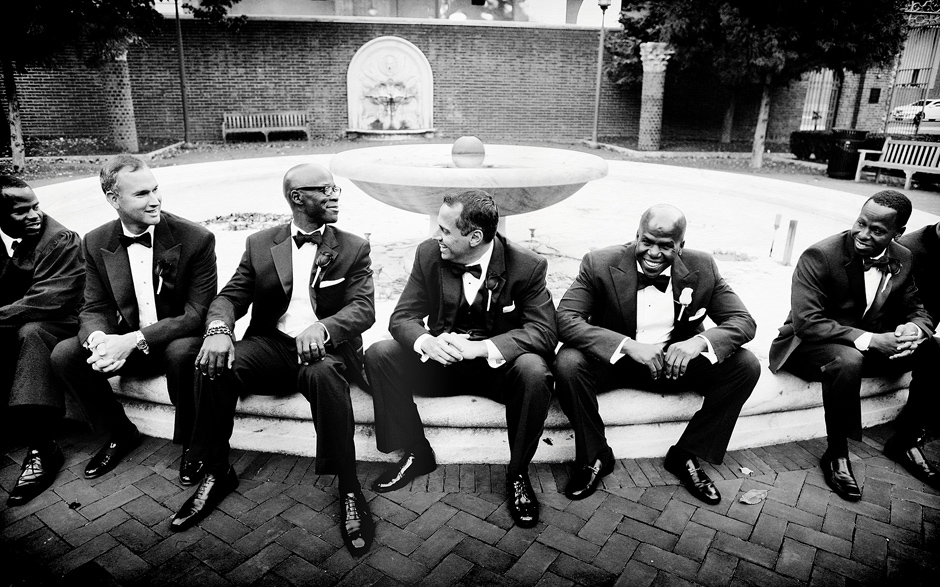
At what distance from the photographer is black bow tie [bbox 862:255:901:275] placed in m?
3.17

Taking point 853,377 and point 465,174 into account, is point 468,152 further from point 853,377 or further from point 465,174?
point 853,377

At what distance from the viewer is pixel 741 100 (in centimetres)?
2139

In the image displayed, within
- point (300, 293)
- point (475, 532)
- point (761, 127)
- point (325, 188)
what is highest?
point (761, 127)

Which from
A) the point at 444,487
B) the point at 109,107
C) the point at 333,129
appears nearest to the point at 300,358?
the point at 444,487

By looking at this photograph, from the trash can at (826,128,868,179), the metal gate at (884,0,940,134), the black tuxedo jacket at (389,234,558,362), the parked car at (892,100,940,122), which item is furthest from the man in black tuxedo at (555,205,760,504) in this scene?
the parked car at (892,100,940,122)

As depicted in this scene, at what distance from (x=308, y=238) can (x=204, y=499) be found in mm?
1305

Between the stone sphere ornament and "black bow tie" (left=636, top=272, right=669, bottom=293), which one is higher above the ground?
the stone sphere ornament

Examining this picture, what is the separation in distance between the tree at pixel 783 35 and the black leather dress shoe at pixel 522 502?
1257cm

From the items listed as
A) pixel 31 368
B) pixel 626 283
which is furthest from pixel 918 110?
pixel 31 368

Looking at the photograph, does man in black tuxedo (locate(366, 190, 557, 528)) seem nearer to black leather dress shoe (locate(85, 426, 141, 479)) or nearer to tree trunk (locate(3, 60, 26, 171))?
black leather dress shoe (locate(85, 426, 141, 479))

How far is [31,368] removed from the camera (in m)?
3.00

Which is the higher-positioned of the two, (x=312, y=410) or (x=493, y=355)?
(x=493, y=355)

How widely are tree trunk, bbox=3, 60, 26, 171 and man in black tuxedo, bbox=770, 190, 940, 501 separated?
557 inches

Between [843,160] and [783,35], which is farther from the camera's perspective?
[843,160]
